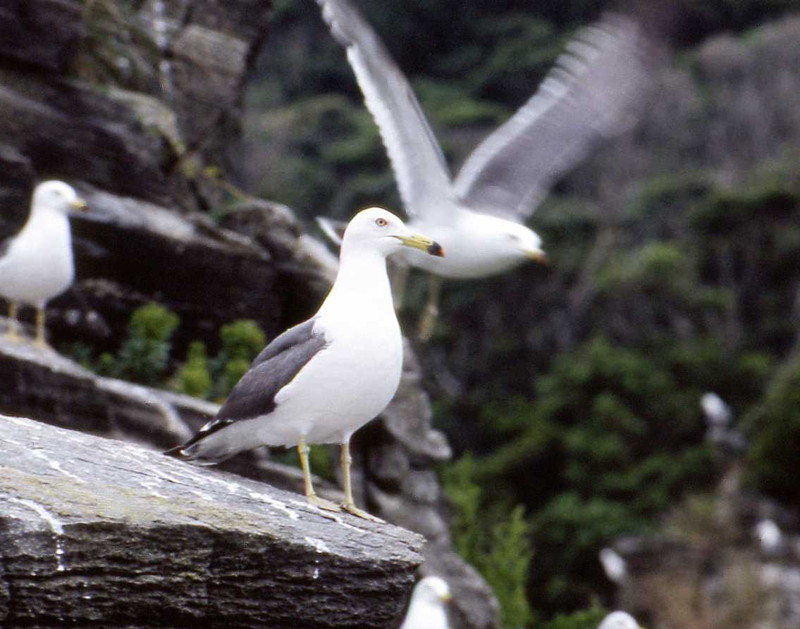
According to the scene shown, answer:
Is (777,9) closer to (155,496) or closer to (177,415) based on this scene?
(177,415)

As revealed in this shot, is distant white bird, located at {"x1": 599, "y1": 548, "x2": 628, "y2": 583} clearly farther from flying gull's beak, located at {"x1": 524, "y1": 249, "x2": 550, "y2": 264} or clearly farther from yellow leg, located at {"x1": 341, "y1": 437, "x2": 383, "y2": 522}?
yellow leg, located at {"x1": 341, "y1": 437, "x2": 383, "y2": 522}

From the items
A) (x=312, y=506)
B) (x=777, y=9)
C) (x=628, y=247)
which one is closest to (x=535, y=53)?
(x=628, y=247)

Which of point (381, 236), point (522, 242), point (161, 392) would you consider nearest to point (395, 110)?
point (522, 242)

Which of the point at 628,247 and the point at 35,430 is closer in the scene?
the point at 35,430

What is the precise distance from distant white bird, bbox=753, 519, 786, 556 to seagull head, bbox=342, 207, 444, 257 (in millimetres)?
12861

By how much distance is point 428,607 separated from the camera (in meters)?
8.54

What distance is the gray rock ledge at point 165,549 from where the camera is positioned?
416 centimetres

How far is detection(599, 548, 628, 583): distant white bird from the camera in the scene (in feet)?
58.8

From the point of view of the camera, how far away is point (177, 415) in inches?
347

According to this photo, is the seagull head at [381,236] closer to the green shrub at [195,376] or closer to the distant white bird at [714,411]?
the green shrub at [195,376]

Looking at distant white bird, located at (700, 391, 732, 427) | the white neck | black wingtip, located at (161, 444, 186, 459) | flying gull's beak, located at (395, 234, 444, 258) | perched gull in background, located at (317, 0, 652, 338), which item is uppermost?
distant white bird, located at (700, 391, 732, 427)

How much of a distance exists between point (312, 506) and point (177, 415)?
3.73 metres

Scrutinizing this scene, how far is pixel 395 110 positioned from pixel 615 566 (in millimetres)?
11539

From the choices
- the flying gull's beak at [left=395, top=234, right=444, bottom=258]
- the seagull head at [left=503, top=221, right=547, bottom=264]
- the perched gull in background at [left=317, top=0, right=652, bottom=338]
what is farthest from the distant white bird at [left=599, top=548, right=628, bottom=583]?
the flying gull's beak at [left=395, top=234, right=444, bottom=258]
